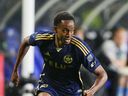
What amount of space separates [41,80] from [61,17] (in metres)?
0.91

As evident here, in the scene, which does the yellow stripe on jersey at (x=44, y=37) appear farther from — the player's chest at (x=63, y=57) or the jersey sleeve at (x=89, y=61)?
the jersey sleeve at (x=89, y=61)

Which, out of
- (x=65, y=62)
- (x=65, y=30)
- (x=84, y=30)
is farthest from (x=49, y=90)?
(x=84, y=30)

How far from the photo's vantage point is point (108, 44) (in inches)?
613

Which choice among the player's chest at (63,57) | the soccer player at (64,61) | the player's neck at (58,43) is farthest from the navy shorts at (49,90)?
the player's neck at (58,43)

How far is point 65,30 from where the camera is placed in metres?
9.73

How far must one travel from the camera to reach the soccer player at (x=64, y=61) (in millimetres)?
9812

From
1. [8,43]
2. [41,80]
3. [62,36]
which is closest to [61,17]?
[62,36]

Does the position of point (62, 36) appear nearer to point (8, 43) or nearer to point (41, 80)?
point (41, 80)

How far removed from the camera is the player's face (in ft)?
31.8

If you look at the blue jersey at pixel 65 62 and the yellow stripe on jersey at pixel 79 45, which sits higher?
the yellow stripe on jersey at pixel 79 45

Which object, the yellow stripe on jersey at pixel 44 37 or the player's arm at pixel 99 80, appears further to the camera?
the yellow stripe on jersey at pixel 44 37

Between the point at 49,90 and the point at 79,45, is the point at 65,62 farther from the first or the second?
the point at 49,90

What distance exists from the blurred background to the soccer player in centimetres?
358

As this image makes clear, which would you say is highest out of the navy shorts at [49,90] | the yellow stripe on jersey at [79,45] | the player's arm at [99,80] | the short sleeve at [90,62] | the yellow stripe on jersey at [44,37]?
the yellow stripe on jersey at [44,37]
